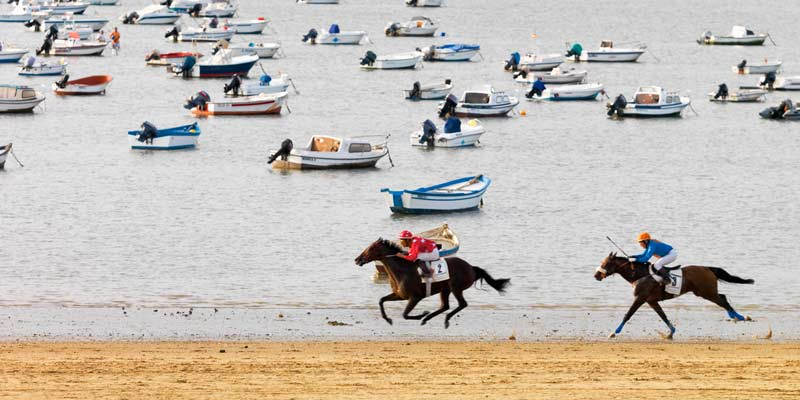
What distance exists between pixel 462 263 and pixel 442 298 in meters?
0.89

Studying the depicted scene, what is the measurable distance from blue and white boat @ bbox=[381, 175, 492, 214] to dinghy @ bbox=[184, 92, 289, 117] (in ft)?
105

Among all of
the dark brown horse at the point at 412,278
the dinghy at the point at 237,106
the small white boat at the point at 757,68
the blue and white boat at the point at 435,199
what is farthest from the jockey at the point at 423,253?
the small white boat at the point at 757,68

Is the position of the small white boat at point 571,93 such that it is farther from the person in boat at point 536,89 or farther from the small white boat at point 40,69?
the small white boat at point 40,69

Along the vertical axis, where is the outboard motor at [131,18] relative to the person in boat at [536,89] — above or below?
below

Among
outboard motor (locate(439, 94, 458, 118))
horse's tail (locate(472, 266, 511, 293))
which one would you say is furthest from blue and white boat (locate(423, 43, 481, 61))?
horse's tail (locate(472, 266, 511, 293))

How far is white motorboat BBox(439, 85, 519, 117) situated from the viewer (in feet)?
260

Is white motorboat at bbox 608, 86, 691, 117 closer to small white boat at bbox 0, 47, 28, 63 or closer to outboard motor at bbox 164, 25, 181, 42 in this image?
small white boat at bbox 0, 47, 28, 63

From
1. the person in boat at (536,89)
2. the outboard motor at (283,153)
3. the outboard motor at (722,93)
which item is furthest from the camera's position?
the person in boat at (536,89)

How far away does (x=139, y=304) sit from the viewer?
111 feet

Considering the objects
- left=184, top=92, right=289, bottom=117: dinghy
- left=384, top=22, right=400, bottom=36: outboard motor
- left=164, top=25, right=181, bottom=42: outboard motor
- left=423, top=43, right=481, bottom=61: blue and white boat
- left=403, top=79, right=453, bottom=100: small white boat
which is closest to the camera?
left=184, top=92, right=289, bottom=117: dinghy

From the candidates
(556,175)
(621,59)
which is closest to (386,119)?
(556,175)

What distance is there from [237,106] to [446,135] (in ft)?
55.7

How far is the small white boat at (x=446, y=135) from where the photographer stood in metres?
67.5

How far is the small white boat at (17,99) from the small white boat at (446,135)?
80.1ft
